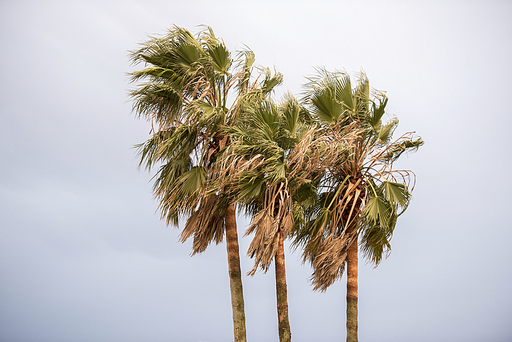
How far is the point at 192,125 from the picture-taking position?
12312 millimetres

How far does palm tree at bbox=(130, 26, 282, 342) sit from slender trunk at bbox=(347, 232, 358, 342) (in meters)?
2.73

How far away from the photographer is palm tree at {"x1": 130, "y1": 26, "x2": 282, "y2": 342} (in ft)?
39.9

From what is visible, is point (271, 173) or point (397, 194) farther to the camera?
point (397, 194)

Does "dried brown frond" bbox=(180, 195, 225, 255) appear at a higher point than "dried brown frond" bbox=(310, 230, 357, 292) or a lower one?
higher

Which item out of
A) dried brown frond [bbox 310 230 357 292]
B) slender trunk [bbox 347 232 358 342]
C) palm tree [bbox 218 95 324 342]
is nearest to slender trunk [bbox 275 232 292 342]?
palm tree [bbox 218 95 324 342]

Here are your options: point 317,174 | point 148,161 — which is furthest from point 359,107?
point 148,161

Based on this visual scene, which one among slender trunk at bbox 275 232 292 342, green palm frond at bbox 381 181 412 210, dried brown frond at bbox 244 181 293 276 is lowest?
slender trunk at bbox 275 232 292 342

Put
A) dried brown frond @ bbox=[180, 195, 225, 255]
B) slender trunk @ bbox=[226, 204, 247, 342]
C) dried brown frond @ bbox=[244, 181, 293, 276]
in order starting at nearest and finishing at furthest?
dried brown frond @ bbox=[244, 181, 293, 276] < slender trunk @ bbox=[226, 204, 247, 342] < dried brown frond @ bbox=[180, 195, 225, 255]

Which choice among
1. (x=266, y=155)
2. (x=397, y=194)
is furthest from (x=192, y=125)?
(x=397, y=194)

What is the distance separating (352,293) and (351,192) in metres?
2.60

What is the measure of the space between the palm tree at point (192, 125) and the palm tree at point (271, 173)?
0.67m

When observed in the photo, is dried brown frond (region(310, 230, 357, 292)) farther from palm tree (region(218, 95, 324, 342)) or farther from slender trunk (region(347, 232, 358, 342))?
palm tree (region(218, 95, 324, 342))

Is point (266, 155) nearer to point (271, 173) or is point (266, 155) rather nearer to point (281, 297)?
point (271, 173)

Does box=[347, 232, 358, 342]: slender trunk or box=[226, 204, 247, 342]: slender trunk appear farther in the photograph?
box=[347, 232, 358, 342]: slender trunk
